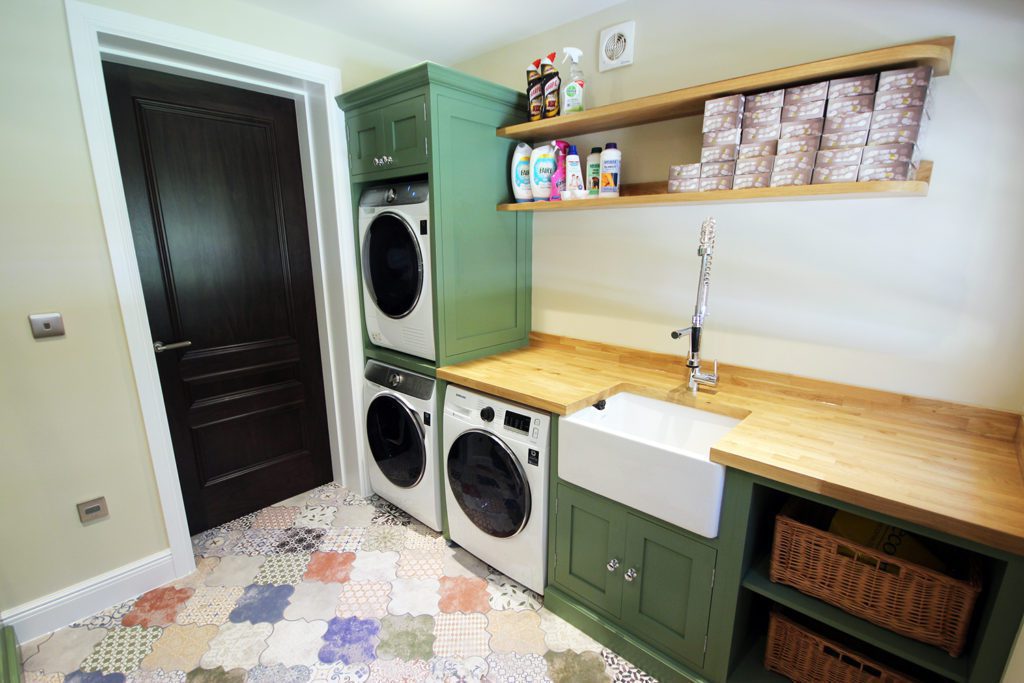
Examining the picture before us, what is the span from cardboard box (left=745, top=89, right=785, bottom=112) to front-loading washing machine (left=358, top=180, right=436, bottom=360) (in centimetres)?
119

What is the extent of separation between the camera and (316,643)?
166 centimetres

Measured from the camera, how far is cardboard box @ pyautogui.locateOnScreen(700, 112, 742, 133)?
139 cm

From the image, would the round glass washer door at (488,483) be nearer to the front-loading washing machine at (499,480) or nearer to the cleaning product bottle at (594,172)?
the front-loading washing machine at (499,480)

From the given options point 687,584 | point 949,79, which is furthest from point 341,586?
point 949,79

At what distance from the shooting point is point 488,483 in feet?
6.00

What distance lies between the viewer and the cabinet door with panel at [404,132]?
1809 millimetres

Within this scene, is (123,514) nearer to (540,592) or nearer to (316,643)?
(316,643)

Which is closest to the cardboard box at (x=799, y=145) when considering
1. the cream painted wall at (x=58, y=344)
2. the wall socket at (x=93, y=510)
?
the cream painted wall at (x=58, y=344)

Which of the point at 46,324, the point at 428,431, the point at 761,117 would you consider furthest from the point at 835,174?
the point at 46,324

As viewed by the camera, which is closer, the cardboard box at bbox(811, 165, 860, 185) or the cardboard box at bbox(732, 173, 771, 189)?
the cardboard box at bbox(811, 165, 860, 185)

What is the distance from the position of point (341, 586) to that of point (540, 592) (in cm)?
85

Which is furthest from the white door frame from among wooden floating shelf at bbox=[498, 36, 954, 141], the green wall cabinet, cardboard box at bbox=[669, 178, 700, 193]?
cardboard box at bbox=[669, 178, 700, 193]

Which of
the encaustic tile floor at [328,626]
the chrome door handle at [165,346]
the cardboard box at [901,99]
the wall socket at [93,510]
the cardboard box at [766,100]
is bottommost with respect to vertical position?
the encaustic tile floor at [328,626]

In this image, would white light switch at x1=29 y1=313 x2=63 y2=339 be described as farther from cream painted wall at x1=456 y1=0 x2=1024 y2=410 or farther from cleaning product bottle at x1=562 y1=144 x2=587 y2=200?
cream painted wall at x1=456 y1=0 x2=1024 y2=410
